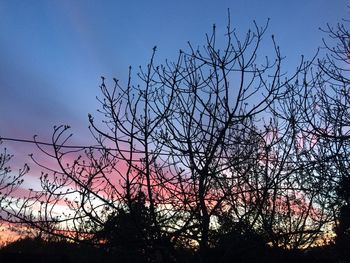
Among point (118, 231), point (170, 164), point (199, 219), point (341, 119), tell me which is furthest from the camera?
point (341, 119)

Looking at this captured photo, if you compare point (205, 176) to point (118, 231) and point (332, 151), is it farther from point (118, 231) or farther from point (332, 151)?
point (332, 151)

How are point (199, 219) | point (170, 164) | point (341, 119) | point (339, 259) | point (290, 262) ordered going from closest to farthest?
point (199, 219) < point (170, 164) < point (290, 262) < point (341, 119) < point (339, 259)

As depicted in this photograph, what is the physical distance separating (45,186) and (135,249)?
4.29 ft

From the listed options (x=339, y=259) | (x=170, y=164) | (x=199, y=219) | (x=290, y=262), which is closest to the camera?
(x=199, y=219)

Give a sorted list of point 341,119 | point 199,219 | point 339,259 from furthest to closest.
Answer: point 339,259 < point 341,119 < point 199,219

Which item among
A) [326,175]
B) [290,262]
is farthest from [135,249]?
[326,175]

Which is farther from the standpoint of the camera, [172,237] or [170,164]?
[170,164]

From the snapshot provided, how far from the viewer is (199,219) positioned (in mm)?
5133

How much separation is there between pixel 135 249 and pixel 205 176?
119 centimetres

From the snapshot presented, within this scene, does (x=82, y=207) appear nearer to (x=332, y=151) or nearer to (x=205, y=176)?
(x=205, y=176)

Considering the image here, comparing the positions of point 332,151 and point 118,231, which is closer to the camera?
point 118,231

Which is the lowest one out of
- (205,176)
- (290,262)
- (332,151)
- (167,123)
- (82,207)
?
(290,262)

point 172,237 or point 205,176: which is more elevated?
point 205,176

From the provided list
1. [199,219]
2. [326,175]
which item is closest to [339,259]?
[326,175]
